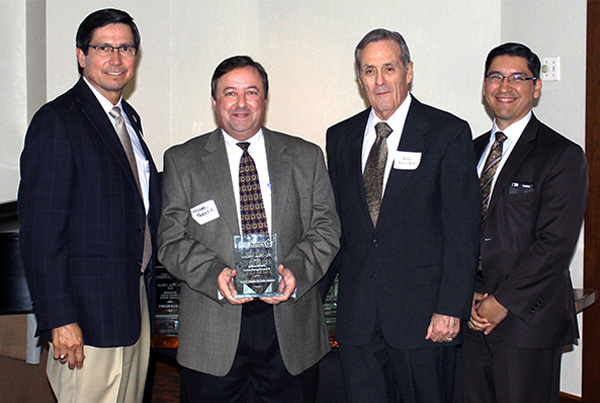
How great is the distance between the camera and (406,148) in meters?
2.59

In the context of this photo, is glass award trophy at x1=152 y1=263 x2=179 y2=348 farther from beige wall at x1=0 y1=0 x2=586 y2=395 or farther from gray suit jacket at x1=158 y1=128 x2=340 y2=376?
beige wall at x1=0 y1=0 x2=586 y2=395

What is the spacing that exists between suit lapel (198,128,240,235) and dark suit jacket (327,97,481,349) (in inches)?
19.9

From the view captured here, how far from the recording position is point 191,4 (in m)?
4.89

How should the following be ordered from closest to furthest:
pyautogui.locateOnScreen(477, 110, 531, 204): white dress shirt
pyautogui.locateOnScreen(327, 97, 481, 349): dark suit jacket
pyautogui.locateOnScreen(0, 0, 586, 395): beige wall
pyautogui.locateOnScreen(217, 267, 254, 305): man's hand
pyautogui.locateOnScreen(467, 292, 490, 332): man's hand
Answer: pyautogui.locateOnScreen(217, 267, 254, 305): man's hand, pyautogui.locateOnScreen(327, 97, 481, 349): dark suit jacket, pyautogui.locateOnScreen(467, 292, 490, 332): man's hand, pyautogui.locateOnScreen(477, 110, 531, 204): white dress shirt, pyautogui.locateOnScreen(0, 0, 586, 395): beige wall

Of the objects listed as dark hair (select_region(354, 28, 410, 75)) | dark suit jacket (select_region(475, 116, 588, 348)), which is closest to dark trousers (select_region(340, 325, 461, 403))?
dark suit jacket (select_region(475, 116, 588, 348))

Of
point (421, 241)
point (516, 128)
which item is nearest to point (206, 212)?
point (421, 241)

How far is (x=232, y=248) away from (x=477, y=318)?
1.07 metres

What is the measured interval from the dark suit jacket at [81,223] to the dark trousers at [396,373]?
0.88 metres

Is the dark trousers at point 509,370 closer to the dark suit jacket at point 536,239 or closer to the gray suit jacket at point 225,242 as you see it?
the dark suit jacket at point 536,239

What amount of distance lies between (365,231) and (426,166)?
0.35 m

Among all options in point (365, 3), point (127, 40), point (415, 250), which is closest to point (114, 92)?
point (127, 40)

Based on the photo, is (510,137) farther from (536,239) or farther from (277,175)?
(277,175)

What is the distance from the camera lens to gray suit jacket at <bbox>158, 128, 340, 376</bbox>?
2.52 metres

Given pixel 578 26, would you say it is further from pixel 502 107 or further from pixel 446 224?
pixel 446 224
